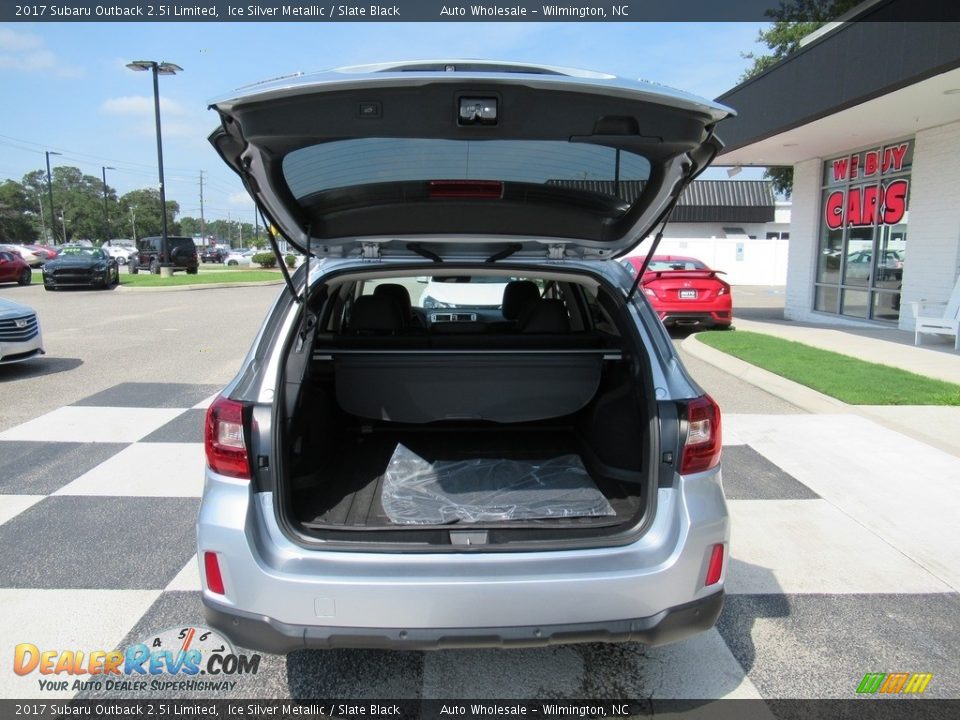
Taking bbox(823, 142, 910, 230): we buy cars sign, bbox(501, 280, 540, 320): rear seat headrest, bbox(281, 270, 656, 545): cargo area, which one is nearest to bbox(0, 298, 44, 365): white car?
bbox(281, 270, 656, 545): cargo area

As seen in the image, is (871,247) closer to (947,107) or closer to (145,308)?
(947,107)

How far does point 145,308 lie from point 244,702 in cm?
1592

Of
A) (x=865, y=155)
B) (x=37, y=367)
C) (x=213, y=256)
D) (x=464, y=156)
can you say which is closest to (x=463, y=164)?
(x=464, y=156)

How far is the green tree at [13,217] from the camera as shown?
7362 centimetres

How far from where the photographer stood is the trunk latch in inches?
92.9

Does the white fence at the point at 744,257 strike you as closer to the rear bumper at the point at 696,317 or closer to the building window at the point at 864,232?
the building window at the point at 864,232

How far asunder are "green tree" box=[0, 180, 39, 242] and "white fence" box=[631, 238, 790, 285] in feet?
235

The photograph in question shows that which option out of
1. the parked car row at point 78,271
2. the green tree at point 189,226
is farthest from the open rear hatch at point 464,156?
the green tree at point 189,226

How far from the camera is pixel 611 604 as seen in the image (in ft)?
7.20

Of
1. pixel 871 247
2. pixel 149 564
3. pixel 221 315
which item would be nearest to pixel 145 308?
pixel 221 315

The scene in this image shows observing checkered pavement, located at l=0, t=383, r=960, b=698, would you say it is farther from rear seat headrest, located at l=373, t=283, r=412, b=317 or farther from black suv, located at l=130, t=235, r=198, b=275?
black suv, located at l=130, t=235, r=198, b=275

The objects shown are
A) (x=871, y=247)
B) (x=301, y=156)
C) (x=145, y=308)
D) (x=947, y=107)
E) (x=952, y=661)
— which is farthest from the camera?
(x=145, y=308)

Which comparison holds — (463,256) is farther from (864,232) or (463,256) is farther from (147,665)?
(864,232)

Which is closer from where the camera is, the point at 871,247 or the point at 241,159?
the point at 241,159
